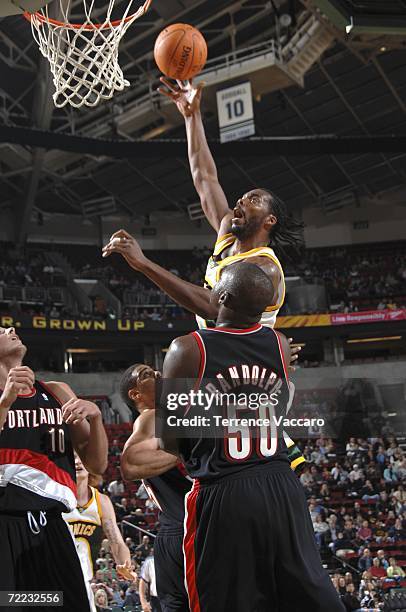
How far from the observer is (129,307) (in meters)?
25.1

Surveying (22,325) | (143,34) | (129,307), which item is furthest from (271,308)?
(129,307)

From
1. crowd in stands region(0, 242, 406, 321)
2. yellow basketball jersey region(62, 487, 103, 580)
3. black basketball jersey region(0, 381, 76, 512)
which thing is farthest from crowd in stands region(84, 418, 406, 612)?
crowd in stands region(0, 242, 406, 321)

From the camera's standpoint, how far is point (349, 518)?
12.8 metres

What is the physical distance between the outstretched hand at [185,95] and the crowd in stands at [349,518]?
5417 millimetres

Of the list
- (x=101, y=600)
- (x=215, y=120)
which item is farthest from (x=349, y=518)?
(x=215, y=120)

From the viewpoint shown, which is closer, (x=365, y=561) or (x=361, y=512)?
(x=365, y=561)

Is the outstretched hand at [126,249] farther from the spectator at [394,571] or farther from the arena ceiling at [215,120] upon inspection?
the arena ceiling at [215,120]

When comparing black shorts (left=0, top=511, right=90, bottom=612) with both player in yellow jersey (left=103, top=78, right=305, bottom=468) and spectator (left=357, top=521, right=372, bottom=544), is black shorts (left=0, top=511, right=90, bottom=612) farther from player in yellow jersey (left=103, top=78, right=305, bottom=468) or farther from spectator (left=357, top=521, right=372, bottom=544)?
spectator (left=357, top=521, right=372, bottom=544)

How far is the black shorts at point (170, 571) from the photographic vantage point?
11.8 feet

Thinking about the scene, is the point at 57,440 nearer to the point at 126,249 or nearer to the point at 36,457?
the point at 36,457

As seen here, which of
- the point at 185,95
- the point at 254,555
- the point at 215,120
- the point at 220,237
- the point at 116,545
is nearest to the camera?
the point at 254,555

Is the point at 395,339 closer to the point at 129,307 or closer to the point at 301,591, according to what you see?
the point at 129,307

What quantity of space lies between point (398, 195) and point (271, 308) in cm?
2385

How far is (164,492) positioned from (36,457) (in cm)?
73
